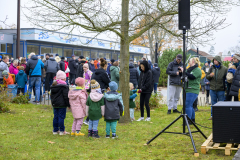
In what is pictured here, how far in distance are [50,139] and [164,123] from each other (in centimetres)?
380

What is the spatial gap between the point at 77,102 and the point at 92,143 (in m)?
1.19

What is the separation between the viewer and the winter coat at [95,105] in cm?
704

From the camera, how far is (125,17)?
350 inches

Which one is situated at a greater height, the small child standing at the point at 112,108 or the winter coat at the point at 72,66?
the winter coat at the point at 72,66

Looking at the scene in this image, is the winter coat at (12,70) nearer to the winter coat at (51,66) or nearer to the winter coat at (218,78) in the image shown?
the winter coat at (51,66)

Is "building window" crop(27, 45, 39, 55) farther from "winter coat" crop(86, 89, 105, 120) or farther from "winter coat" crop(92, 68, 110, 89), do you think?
"winter coat" crop(86, 89, 105, 120)

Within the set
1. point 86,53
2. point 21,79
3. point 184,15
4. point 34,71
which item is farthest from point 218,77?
point 86,53

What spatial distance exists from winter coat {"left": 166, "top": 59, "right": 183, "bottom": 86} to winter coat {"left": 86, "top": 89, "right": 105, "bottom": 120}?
13.9ft

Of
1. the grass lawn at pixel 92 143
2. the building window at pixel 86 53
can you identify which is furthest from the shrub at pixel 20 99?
the building window at pixel 86 53

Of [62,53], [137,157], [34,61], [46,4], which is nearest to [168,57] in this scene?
[62,53]

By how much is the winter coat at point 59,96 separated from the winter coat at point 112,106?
992 mm

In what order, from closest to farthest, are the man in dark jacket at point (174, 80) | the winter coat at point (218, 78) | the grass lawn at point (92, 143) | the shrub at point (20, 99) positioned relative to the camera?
1. the grass lawn at point (92, 143)
2. the winter coat at point (218, 78)
3. the man in dark jacket at point (174, 80)
4. the shrub at point (20, 99)

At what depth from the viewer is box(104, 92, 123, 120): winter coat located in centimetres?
704

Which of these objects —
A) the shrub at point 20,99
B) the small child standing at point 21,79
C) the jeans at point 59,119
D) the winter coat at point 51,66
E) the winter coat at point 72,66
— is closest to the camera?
the jeans at point 59,119
